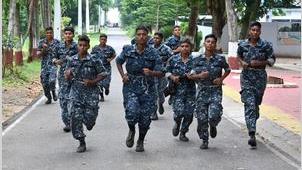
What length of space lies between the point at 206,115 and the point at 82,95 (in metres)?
1.81

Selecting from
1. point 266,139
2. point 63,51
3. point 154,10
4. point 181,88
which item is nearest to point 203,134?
point 181,88

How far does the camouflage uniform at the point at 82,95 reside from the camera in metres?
7.58

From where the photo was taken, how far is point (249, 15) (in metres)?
26.3

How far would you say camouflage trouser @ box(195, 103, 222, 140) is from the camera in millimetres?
7801

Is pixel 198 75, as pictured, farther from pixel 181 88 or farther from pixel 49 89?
pixel 49 89

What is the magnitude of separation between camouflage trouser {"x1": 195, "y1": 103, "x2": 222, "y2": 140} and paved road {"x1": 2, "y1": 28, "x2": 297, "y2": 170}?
0.29 m

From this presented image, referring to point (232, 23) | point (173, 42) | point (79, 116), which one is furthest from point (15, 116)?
point (232, 23)

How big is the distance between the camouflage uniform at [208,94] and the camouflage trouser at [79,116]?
1.56m

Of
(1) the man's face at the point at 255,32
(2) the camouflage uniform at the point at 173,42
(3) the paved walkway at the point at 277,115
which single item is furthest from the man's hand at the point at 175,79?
(2) the camouflage uniform at the point at 173,42

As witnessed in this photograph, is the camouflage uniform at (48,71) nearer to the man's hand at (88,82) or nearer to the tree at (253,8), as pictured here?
the man's hand at (88,82)

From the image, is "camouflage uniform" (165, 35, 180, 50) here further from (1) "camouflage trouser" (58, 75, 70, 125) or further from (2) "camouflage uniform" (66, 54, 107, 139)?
(2) "camouflage uniform" (66, 54, 107, 139)

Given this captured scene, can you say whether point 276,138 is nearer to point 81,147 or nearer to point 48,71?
point 81,147

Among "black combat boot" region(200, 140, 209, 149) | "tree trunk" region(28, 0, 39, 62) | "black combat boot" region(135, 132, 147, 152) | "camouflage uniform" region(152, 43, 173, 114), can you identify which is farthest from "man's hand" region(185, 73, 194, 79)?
"tree trunk" region(28, 0, 39, 62)

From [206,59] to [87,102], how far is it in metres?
1.82
